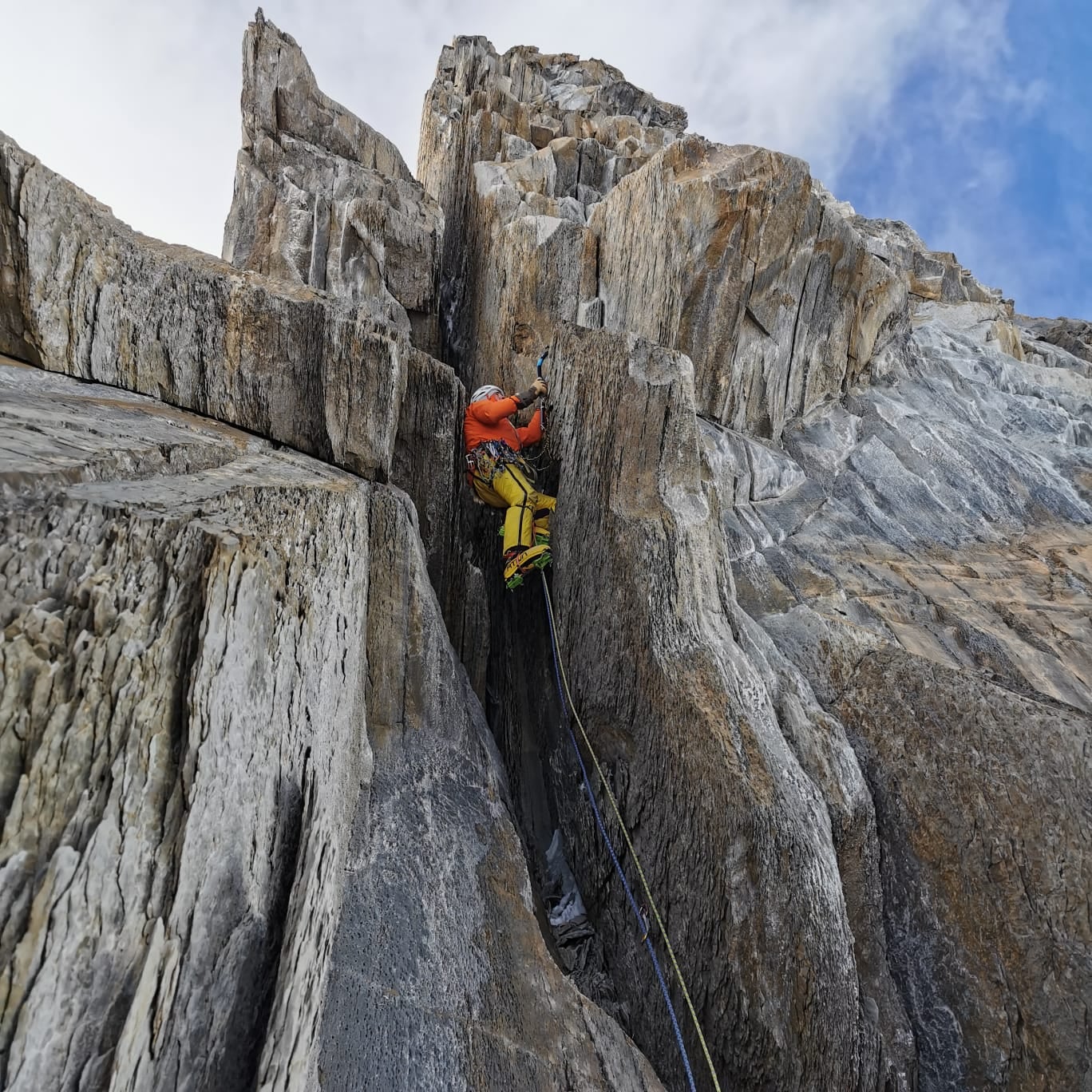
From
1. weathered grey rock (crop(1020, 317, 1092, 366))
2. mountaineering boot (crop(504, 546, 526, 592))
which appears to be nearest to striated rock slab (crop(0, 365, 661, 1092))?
mountaineering boot (crop(504, 546, 526, 592))

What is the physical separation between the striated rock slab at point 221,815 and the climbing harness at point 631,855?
88cm

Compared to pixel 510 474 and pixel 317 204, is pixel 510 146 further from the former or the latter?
pixel 510 474

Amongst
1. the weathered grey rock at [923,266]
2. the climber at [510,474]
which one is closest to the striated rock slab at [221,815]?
the climber at [510,474]

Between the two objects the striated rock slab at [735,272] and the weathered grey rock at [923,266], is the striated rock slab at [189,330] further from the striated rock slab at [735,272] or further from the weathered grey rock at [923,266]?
the weathered grey rock at [923,266]

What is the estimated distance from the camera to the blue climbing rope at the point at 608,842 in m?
5.72

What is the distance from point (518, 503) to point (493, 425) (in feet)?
3.91

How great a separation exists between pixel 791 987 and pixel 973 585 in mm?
6631

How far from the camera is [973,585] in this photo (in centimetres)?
943

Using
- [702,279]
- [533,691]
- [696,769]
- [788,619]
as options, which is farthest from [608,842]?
[702,279]

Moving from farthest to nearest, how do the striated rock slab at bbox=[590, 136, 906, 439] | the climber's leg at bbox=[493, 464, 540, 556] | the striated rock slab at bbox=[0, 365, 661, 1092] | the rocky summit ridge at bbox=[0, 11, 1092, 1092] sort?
the striated rock slab at bbox=[590, 136, 906, 439], the climber's leg at bbox=[493, 464, 540, 556], the rocky summit ridge at bbox=[0, 11, 1092, 1092], the striated rock slab at bbox=[0, 365, 661, 1092]

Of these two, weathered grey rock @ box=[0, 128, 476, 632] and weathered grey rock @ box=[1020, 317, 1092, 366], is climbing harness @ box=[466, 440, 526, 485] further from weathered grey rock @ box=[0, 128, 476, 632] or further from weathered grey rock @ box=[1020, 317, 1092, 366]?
weathered grey rock @ box=[1020, 317, 1092, 366]

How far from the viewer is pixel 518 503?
332 inches

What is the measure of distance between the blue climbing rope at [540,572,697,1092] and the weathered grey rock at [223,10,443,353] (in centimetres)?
881

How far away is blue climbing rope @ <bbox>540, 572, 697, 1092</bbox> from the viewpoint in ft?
18.8
